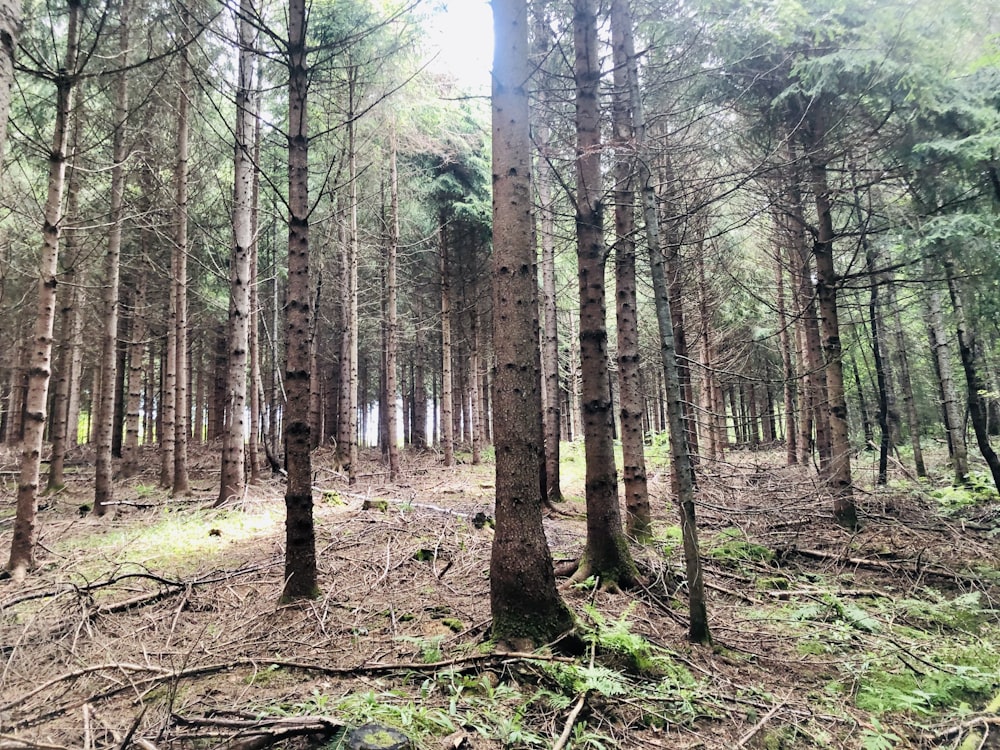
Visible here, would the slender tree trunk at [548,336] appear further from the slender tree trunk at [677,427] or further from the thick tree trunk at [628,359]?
the slender tree trunk at [677,427]

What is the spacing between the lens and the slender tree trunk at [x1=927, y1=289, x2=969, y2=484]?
9.38 metres

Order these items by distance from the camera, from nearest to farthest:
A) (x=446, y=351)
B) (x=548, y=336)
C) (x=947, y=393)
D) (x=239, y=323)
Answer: (x=239, y=323), (x=947, y=393), (x=548, y=336), (x=446, y=351)

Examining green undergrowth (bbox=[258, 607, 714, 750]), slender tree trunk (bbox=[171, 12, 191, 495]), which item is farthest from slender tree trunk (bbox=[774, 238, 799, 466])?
slender tree trunk (bbox=[171, 12, 191, 495])

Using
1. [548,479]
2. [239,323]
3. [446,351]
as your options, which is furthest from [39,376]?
[446,351]

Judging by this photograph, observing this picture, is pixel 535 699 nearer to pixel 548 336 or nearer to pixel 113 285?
pixel 548 336

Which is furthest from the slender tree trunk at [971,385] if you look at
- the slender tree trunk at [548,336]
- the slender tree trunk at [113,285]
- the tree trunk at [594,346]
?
the slender tree trunk at [113,285]

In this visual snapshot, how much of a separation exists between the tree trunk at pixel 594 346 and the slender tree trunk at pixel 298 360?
2691mm

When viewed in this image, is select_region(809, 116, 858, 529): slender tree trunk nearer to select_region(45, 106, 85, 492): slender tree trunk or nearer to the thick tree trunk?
the thick tree trunk

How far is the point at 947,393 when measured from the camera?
32.4ft

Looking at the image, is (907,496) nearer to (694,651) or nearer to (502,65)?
(694,651)

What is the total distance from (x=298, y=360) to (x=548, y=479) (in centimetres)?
645

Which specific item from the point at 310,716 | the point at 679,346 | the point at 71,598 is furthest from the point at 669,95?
the point at 71,598

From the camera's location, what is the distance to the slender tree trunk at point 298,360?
15.6ft

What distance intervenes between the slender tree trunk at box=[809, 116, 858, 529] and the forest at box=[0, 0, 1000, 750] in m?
0.06
